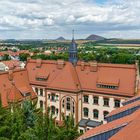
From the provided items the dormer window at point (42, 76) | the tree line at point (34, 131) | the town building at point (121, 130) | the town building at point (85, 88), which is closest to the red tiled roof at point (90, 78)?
the town building at point (85, 88)

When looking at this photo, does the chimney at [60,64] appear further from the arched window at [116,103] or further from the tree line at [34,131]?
the tree line at [34,131]

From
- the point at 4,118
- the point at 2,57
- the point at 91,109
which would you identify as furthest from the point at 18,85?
the point at 2,57

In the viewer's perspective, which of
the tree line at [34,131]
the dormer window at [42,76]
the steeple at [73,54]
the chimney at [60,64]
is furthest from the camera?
the dormer window at [42,76]

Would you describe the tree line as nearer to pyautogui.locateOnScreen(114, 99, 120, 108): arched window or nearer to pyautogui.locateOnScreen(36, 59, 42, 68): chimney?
pyautogui.locateOnScreen(114, 99, 120, 108): arched window

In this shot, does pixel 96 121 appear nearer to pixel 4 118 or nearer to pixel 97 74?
pixel 97 74

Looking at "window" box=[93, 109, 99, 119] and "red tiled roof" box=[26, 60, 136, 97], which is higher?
"red tiled roof" box=[26, 60, 136, 97]

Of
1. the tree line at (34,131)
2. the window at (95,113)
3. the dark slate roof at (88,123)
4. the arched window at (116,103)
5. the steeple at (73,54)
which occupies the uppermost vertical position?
the steeple at (73,54)

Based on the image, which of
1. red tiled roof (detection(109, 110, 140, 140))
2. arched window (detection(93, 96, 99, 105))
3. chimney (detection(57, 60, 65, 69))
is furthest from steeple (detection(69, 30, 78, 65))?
red tiled roof (detection(109, 110, 140, 140))
